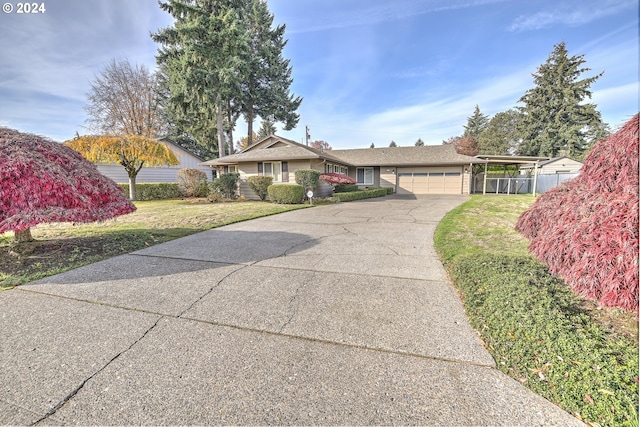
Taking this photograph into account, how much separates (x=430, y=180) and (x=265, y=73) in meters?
17.5

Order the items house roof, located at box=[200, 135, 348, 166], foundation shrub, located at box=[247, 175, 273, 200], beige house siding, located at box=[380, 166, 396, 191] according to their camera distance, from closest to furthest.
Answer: foundation shrub, located at box=[247, 175, 273, 200]
house roof, located at box=[200, 135, 348, 166]
beige house siding, located at box=[380, 166, 396, 191]

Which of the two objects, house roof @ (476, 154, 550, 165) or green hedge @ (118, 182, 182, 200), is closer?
green hedge @ (118, 182, 182, 200)

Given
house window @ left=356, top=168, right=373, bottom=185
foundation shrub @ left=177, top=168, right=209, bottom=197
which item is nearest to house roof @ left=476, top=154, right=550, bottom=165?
house window @ left=356, top=168, right=373, bottom=185

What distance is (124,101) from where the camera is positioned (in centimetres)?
2539

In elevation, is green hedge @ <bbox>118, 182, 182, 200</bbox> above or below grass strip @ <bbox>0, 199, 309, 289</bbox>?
above

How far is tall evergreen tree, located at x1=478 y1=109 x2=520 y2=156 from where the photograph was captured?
41688 mm

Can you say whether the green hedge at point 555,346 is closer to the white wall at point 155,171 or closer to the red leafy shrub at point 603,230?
the red leafy shrub at point 603,230

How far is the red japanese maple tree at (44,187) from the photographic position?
3.76m

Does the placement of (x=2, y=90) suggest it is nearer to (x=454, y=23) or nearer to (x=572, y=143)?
(x=454, y=23)

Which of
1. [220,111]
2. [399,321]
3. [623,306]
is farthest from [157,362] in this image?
[220,111]

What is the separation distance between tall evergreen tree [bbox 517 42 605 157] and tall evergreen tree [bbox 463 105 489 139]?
13559 millimetres

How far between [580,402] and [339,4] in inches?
337

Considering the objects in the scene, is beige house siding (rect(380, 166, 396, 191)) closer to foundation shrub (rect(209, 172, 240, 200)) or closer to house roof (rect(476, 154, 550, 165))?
house roof (rect(476, 154, 550, 165))

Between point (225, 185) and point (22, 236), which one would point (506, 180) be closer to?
point (225, 185)
